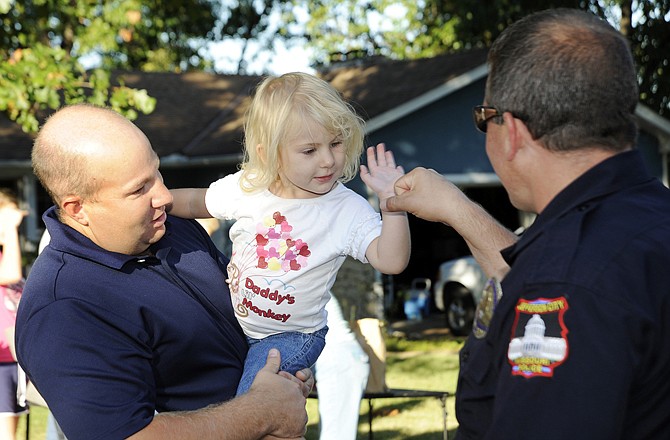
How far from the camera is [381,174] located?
3447 mm

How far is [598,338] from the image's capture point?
1865 mm

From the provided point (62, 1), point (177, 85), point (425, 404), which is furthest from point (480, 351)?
point (177, 85)

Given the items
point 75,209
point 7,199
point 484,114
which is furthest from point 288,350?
point 7,199

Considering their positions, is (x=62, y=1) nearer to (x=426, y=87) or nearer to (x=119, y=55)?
(x=426, y=87)

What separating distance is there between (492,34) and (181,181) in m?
10.7

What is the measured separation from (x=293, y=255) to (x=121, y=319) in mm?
947

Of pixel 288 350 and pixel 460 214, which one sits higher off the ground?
pixel 460 214

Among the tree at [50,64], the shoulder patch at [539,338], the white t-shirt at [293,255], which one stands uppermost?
the shoulder patch at [539,338]

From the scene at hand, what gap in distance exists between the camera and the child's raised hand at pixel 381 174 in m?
3.38

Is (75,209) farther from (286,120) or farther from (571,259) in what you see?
(571,259)

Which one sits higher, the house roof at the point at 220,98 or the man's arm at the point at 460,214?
the man's arm at the point at 460,214

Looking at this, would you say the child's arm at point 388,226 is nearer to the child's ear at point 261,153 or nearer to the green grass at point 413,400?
the child's ear at point 261,153

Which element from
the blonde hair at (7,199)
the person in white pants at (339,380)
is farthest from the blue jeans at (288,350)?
the blonde hair at (7,199)

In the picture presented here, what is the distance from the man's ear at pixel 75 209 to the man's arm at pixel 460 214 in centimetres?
111
